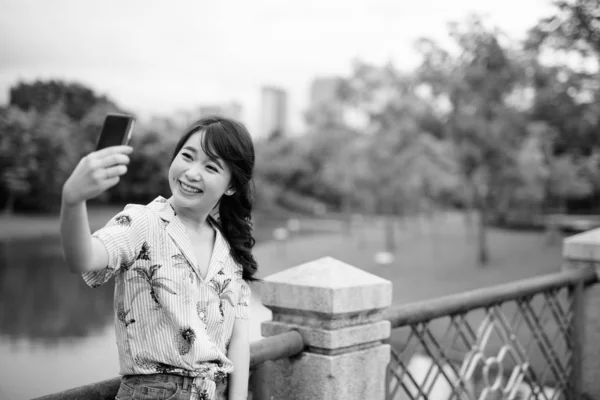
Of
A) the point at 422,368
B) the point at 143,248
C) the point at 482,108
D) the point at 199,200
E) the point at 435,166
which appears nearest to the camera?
the point at 143,248

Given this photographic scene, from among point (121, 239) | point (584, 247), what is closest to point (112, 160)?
point (121, 239)

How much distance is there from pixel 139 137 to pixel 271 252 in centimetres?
2369

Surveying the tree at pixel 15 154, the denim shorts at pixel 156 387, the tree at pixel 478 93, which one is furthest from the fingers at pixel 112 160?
the tree at pixel 15 154

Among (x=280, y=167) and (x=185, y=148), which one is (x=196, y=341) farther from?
(x=280, y=167)

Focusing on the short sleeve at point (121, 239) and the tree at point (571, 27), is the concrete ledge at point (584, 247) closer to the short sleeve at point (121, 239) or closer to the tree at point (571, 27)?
the tree at point (571, 27)

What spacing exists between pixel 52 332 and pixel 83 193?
10.5 m

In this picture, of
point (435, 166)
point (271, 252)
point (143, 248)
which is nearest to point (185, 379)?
point (143, 248)

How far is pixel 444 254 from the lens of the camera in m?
24.5

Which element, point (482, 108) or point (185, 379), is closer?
point (185, 379)

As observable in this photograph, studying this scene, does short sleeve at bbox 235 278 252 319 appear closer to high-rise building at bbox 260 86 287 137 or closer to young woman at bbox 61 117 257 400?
young woman at bbox 61 117 257 400

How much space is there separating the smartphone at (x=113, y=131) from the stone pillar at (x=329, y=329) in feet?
4.89

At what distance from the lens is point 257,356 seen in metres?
2.43

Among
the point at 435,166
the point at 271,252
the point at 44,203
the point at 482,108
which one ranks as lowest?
the point at 271,252

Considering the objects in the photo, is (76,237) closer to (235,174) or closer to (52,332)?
(235,174)
